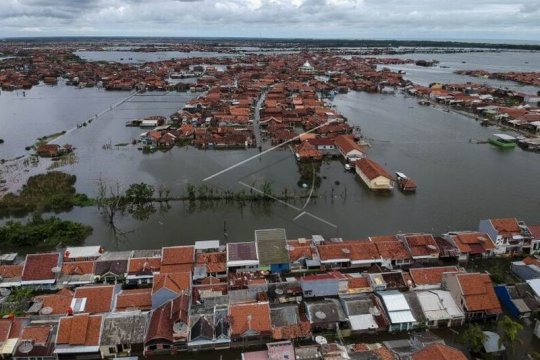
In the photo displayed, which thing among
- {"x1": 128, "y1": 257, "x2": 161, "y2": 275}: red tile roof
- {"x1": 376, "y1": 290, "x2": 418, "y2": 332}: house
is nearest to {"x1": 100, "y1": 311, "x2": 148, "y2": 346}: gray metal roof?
{"x1": 128, "y1": 257, "x2": 161, "y2": 275}: red tile roof

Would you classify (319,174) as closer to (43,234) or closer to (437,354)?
(43,234)

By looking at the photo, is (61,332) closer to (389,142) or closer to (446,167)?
(446,167)

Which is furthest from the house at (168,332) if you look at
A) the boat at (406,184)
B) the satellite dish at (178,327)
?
the boat at (406,184)

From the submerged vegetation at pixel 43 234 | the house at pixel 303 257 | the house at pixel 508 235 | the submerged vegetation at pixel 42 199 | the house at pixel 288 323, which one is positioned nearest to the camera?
the house at pixel 288 323

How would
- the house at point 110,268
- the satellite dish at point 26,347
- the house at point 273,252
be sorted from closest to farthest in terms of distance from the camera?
the satellite dish at point 26,347, the house at point 110,268, the house at point 273,252

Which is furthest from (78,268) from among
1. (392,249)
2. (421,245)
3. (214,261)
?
(421,245)

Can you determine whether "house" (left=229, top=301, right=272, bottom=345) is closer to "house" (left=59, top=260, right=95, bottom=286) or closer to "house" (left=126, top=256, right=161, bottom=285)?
"house" (left=126, top=256, right=161, bottom=285)

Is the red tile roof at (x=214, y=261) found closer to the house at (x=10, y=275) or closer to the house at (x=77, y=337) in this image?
the house at (x=77, y=337)
